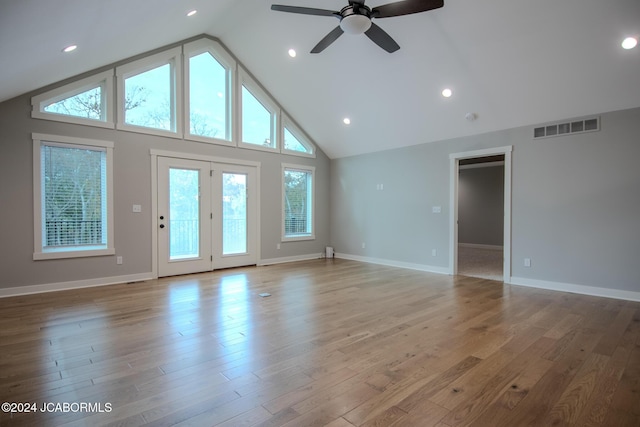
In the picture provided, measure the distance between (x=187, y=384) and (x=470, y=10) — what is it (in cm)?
479

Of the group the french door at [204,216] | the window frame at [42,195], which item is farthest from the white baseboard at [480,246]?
the window frame at [42,195]

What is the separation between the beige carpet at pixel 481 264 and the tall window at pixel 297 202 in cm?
355

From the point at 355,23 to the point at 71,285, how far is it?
5.26 metres

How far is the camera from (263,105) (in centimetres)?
704

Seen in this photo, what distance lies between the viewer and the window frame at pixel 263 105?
258 inches

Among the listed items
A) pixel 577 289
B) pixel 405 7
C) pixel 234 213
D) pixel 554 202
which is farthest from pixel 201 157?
pixel 577 289

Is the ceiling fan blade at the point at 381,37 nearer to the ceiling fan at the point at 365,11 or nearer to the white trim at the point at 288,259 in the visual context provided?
the ceiling fan at the point at 365,11

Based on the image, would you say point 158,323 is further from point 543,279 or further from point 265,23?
point 543,279

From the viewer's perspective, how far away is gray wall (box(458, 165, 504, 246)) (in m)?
9.78

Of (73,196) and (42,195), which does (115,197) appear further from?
(42,195)

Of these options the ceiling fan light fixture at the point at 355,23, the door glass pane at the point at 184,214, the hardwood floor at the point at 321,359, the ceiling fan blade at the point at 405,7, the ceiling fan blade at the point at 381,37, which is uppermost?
the ceiling fan blade at the point at 405,7

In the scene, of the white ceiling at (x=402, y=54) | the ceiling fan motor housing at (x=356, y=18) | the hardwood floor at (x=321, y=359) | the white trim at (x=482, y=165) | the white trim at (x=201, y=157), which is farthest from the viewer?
the white trim at (x=482, y=165)

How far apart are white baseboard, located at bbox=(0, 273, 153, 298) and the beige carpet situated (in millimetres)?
5827

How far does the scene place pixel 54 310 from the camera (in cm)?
367
